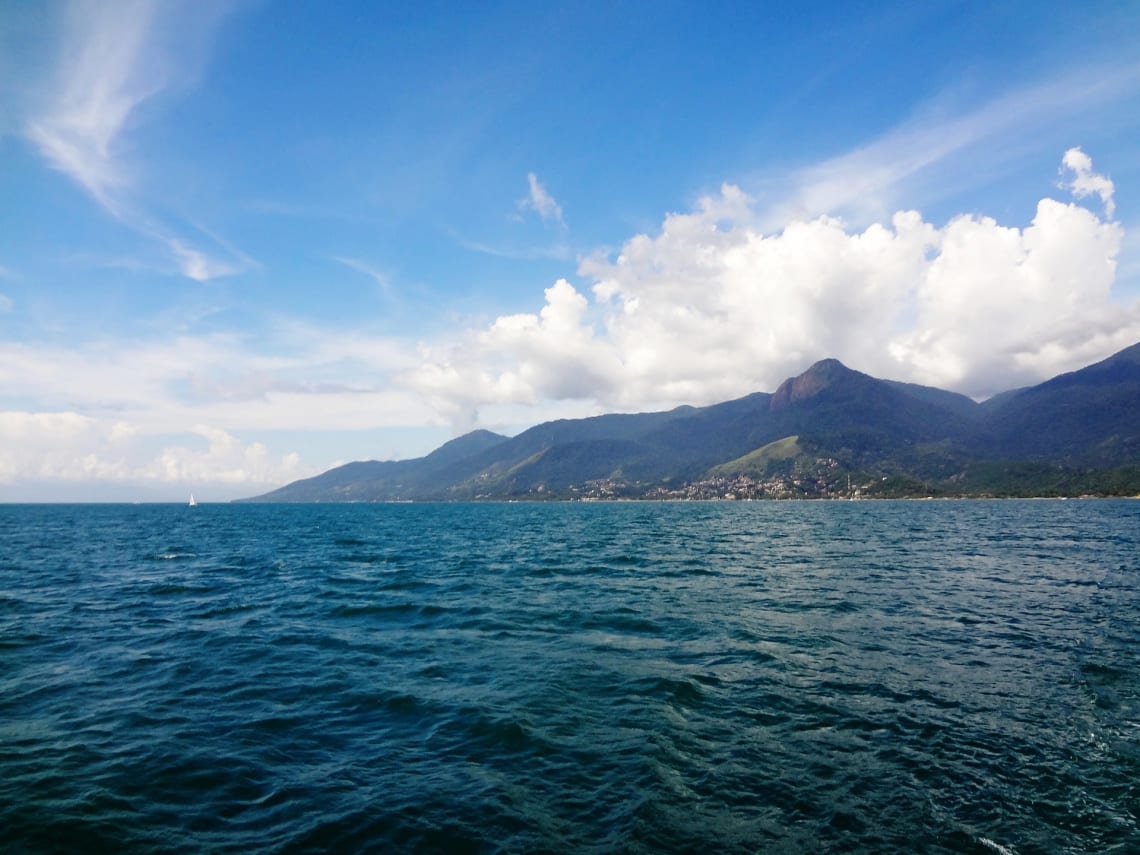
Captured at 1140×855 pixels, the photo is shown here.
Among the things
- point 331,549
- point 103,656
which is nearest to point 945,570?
point 103,656

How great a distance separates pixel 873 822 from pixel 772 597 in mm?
28231

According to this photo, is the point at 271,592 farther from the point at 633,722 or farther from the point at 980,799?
the point at 980,799

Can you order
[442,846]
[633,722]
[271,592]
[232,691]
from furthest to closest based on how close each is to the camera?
[271,592] → [232,691] → [633,722] → [442,846]

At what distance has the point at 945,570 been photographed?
172 ft

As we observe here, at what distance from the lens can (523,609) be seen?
37.6 metres

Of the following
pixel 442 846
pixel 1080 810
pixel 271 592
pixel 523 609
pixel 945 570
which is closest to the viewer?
pixel 442 846

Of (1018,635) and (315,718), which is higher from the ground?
(315,718)

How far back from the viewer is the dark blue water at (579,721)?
13.1 meters

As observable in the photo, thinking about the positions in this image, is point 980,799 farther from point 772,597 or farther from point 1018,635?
point 772,597

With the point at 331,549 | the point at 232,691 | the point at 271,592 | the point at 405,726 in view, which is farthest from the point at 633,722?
the point at 331,549

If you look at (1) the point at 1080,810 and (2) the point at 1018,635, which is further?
(2) the point at 1018,635

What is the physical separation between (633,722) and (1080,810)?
1114 cm

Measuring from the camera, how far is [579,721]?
19.2 metres

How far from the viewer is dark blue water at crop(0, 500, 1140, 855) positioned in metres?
13.1
